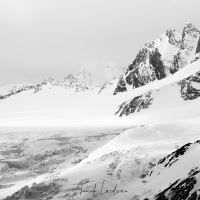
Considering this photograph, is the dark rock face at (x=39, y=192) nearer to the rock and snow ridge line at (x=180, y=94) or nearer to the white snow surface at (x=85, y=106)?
the white snow surface at (x=85, y=106)

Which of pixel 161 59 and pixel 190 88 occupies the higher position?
pixel 161 59

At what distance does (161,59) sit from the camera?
145 metres

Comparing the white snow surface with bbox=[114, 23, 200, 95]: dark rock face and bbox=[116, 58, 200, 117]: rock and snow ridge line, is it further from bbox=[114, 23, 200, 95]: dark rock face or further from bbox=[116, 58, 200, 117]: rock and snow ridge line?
bbox=[114, 23, 200, 95]: dark rock face

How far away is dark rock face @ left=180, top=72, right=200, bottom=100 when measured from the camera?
80.4 metres

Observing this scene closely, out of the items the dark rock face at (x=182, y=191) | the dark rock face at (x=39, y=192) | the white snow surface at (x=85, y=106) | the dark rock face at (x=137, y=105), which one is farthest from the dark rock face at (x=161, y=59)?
the dark rock face at (x=182, y=191)

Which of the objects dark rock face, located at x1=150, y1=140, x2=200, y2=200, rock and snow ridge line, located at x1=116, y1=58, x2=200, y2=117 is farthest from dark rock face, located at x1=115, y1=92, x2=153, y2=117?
dark rock face, located at x1=150, y1=140, x2=200, y2=200

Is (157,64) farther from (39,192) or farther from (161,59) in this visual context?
(39,192)

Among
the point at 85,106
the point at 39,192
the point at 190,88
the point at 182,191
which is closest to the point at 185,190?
the point at 182,191

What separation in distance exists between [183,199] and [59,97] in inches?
5721

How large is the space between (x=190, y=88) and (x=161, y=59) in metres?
65.5

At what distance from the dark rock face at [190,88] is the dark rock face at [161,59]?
54.7 meters

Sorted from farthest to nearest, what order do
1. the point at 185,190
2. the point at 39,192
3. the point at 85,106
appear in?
the point at 85,106 < the point at 39,192 < the point at 185,190

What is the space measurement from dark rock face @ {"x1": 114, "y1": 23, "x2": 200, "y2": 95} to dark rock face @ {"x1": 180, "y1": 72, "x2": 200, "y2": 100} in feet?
180

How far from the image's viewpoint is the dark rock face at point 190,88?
8044cm
